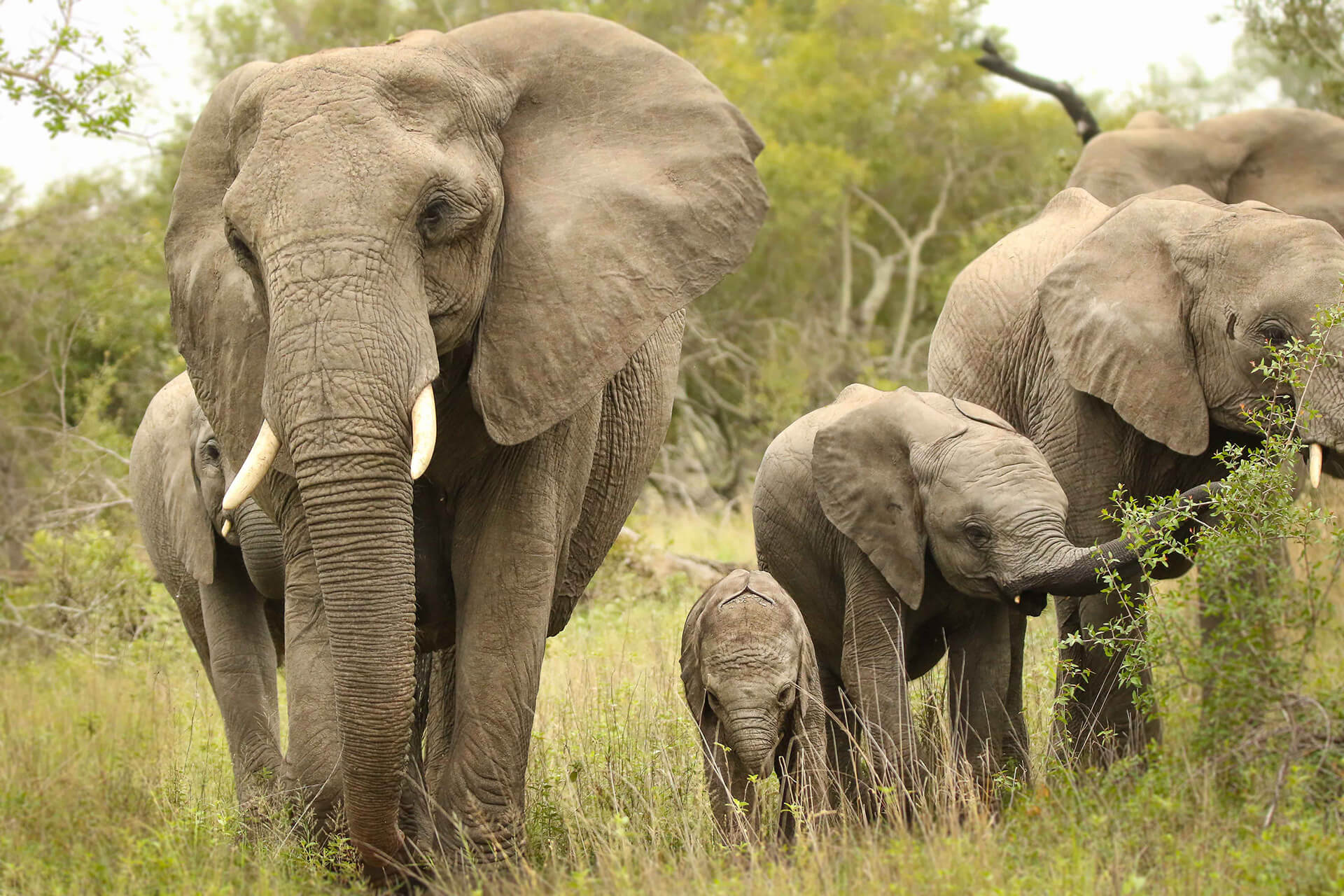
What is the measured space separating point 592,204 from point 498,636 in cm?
130

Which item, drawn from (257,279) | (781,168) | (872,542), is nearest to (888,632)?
(872,542)

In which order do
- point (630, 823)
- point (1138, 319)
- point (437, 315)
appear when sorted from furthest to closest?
point (1138, 319) < point (630, 823) < point (437, 315)

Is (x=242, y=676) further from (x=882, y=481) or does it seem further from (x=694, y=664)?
(x=882, y=481)

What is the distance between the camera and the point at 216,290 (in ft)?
16.7

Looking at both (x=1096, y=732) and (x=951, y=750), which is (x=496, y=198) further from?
(x=1096, y=732)

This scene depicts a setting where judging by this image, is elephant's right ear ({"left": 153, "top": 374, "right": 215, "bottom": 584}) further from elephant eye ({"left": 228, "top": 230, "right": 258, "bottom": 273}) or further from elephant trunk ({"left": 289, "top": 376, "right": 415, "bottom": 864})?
elephant eye ({"left": 228, "top": 230, "right": 258, "bottom": 273})

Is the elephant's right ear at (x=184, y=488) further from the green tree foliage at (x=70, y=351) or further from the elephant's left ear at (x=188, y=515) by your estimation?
the green tree foliage at (x=70, y=351)

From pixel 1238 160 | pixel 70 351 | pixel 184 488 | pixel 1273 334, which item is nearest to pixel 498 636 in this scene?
pixel 184 488

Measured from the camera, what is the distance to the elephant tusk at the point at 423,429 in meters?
4.32

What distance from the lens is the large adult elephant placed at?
438 centimetres

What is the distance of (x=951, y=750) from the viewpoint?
5.34 metres

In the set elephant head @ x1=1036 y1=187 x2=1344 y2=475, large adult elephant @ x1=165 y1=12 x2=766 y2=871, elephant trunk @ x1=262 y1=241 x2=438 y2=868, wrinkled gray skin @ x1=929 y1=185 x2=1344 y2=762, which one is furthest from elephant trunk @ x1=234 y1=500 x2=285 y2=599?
elephant head @ x1=1036 y1=187 x2=1344 y2=475

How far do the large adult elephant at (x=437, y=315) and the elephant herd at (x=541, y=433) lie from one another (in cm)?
1

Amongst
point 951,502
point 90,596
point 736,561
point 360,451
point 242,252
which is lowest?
point 736,561
